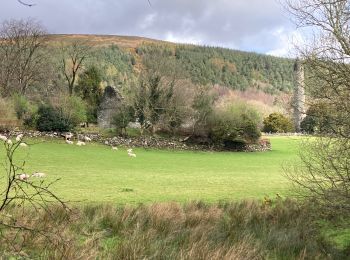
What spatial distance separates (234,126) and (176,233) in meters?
33.3

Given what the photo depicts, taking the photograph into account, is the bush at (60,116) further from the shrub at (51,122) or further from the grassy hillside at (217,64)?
the grassy hillside at (217,64)

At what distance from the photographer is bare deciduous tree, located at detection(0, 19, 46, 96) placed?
51541 millimetres

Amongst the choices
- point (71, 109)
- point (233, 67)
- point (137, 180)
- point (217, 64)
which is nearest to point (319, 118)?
point (137, 180)

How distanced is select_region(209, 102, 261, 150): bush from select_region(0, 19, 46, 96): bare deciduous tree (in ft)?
77.8

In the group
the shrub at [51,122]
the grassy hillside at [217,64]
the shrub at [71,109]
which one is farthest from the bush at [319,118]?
the grassy hillside at [217,64]

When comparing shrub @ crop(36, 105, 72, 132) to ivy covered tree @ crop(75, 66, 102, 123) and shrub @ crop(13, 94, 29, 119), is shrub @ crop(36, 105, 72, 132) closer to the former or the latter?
shrub @ crop(13, 94, 29, 119)

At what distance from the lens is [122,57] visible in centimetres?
12719

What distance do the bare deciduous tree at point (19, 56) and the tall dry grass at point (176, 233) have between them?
44.9 m

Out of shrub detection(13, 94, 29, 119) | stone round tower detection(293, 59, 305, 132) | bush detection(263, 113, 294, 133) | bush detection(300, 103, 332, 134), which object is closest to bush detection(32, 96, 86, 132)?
shrub detection(13, 94, 29, 119)

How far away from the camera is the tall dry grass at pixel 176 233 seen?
20.8 ft

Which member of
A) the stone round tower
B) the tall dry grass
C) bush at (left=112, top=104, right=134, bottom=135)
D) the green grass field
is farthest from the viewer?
bush at (left=112, top=104, right=134, bottom=135)

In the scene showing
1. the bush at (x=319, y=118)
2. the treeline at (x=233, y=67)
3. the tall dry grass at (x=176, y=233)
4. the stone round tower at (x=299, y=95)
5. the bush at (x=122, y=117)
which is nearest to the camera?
the tall dry grass at (x=176, y=233)

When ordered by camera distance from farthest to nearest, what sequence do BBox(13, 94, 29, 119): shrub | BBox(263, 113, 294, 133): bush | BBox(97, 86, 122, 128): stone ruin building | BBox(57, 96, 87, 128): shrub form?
BBox(263, 113, 294, 133): bush, BBox(97, 86, 122, 128): stone ruin building, BBox(57, 96, 87, 128): shrub, BBox(13, 94, 29, 119): shrub

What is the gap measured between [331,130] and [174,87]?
107 ft
